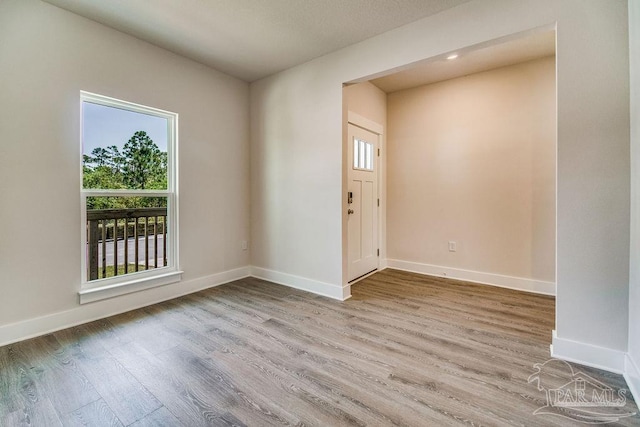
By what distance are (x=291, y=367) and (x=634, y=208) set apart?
91.2 inches

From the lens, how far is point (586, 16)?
1.83 m

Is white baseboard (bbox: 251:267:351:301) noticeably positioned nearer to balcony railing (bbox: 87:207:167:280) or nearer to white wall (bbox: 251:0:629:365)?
balcony railing (bbox: 87:207:167:280)

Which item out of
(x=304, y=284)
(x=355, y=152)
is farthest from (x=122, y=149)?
(x=355, y=152)

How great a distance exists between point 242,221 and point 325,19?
8.51ft

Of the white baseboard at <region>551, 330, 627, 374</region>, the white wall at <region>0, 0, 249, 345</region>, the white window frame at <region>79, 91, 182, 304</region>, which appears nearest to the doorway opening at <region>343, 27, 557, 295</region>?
the white baseboard at <region>551, 330, 627, 374</region>

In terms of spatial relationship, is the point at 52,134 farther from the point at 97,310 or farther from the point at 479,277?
the point at 479,277

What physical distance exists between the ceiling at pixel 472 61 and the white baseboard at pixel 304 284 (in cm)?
234

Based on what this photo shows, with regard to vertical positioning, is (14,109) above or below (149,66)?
below

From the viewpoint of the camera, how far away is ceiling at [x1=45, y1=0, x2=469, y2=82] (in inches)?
90.3

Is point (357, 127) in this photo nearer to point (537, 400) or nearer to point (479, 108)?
point (479, 108)

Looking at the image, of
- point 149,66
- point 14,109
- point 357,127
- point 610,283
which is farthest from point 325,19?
point 610,283

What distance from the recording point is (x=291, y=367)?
72.7 inches

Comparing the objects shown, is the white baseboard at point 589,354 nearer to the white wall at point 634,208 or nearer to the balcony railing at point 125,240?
the white wall at point 634,208

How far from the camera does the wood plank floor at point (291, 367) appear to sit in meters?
1.45
